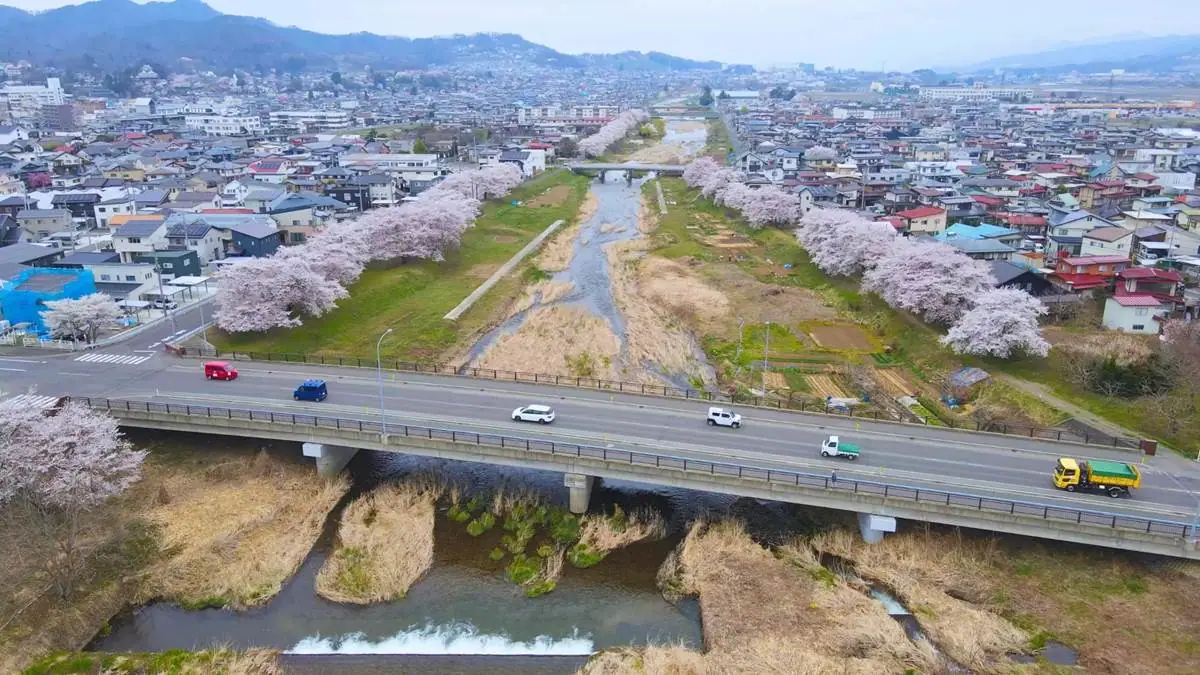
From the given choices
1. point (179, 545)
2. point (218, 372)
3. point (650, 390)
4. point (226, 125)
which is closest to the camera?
point (179, 545)

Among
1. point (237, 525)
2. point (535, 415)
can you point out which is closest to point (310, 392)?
point (237, 525)

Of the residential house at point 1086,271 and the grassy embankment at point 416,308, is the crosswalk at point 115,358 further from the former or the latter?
the residential house at point 1086,271

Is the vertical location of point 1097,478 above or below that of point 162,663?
above

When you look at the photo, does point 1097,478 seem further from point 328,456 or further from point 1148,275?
point 328,456

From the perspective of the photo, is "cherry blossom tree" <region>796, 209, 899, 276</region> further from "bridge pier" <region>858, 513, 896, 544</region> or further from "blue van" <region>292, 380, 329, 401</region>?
"blue van" <region>292, 380, 329, 401</region>

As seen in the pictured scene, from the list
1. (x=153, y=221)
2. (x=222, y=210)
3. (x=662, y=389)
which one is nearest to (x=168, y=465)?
(x=662, y=389)

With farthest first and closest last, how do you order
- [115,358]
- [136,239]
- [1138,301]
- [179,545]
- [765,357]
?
[136,239] → [765,357] → [1138,301] → [115,358] → [179,545]
